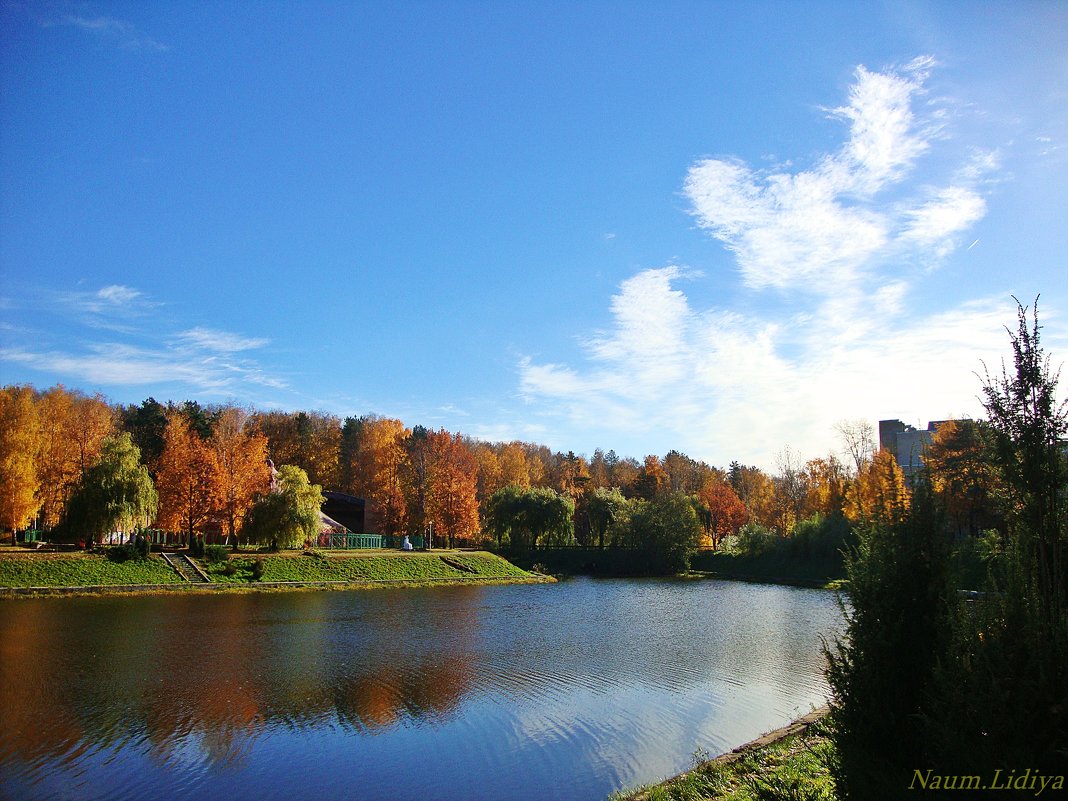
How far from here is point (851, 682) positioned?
7469 millimetres

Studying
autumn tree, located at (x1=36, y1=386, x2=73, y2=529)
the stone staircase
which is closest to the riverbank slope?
the stone staircase

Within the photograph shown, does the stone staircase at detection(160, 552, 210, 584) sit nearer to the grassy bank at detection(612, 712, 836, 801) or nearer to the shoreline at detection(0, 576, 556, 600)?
the shoreline at detection(0, 576, 556, 600)

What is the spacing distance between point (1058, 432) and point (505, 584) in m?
49.5

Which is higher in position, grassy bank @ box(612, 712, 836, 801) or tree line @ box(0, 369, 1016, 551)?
tree line @ box(0, 369, 1016, 551)

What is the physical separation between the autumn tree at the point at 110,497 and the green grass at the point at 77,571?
289 centimetres

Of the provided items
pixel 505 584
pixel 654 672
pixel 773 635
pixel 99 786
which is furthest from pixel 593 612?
pixel 99 786

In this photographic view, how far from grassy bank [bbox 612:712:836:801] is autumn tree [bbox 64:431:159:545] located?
4234cm

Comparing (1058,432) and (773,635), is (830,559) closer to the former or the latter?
(773,635)

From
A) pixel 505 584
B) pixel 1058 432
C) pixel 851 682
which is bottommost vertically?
pixel 505 584

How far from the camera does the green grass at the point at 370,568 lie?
43844 mm

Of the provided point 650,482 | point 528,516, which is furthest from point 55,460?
point 650,482

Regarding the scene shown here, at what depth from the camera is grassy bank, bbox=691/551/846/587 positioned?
5612 cm

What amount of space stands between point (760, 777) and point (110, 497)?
44261 millimetres

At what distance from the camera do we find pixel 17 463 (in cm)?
4075
